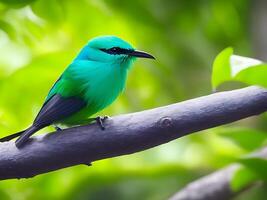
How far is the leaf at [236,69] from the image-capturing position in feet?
3.06

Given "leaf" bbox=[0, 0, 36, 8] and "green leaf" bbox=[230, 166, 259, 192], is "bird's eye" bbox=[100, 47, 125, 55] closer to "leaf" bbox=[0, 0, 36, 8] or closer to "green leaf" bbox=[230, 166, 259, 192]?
"leaf" bbox=[0, 0, 36, 8]

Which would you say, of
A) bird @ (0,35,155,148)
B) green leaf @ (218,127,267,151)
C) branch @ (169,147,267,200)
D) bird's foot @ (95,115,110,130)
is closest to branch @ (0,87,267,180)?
bird's foot @ (95,115,110,130)

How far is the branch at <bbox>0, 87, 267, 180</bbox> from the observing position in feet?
2.75

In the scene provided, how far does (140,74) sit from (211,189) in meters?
0.40

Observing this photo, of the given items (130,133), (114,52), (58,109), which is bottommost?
(130,133)

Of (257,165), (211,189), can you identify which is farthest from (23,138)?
(211,189)

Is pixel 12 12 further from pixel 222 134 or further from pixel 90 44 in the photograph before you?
pixel 222 134

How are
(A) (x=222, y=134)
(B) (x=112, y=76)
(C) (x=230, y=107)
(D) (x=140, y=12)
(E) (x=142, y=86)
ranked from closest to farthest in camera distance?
(C) (x=230, y=107) < (B) (x=112, y=76) < (A) (x=222, y=134) < (D) (x=140, y=12) < (E) (x=142, y=86)

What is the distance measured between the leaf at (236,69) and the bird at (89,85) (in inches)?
5.4

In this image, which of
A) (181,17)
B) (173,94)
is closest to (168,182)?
(173,94)

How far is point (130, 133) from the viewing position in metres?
0.86

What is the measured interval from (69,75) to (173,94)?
711mm

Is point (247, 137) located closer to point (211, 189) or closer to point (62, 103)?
point (211, 189)

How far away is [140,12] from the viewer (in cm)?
156
